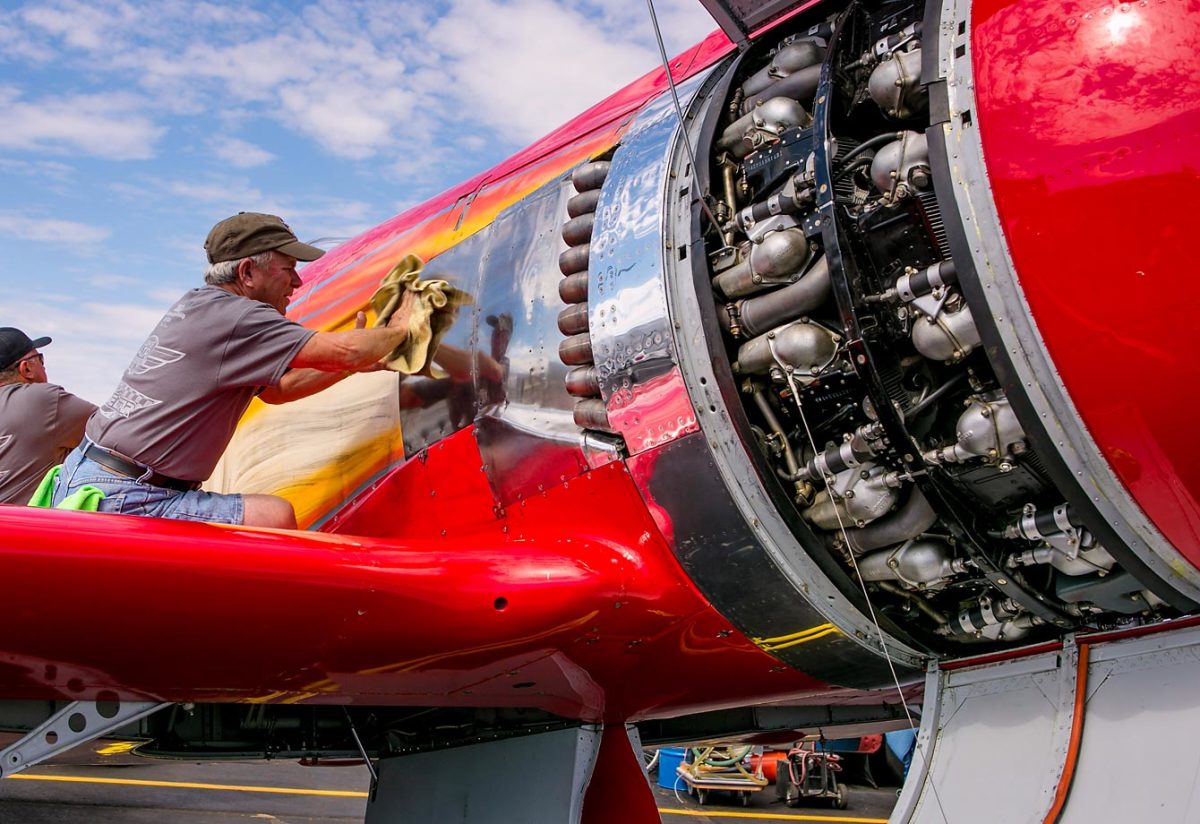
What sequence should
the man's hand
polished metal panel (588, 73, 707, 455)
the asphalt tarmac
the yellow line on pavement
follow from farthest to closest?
the yellow line on pavement → the asphalt tarmac → the man's hand → polished metal panel (588, 73, 707, 455)

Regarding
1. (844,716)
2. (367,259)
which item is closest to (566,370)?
(367,259)

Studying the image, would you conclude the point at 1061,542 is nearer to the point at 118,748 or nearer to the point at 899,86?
the point at 899,86

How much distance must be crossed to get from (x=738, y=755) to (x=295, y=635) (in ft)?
37.5

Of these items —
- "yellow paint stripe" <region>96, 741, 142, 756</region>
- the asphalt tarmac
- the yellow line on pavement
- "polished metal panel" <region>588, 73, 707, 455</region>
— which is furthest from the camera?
the yellow line on pavement

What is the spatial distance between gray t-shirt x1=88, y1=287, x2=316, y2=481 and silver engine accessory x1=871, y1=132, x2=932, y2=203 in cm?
186

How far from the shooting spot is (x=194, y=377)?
368 cm

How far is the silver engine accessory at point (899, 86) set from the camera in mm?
2875

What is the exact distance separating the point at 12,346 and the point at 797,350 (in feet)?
13.1

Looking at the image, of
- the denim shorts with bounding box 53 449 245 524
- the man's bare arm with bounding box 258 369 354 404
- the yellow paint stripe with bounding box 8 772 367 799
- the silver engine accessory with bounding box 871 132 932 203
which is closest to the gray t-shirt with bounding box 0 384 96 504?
the denim shorts with bounding box 53 449 245 524

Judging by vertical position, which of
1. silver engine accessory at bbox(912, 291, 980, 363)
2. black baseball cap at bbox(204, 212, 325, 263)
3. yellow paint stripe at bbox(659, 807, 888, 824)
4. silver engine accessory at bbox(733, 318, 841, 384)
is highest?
black baseball cap at bbox(204, 212, 325, 263)

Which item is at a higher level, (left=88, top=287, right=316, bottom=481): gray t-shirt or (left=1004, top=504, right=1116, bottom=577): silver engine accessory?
(left=88, top=287, right=316, bottom=481): gray t-shirt

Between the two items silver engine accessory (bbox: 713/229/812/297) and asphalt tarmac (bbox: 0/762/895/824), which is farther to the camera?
asphalt tarmac (bbox: 0/762/895/824)

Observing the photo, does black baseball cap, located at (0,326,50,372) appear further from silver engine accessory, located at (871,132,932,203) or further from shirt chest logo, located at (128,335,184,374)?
silver engine accessory, located at (871,132,932,203)

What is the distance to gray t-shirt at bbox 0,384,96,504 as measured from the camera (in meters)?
4.85
